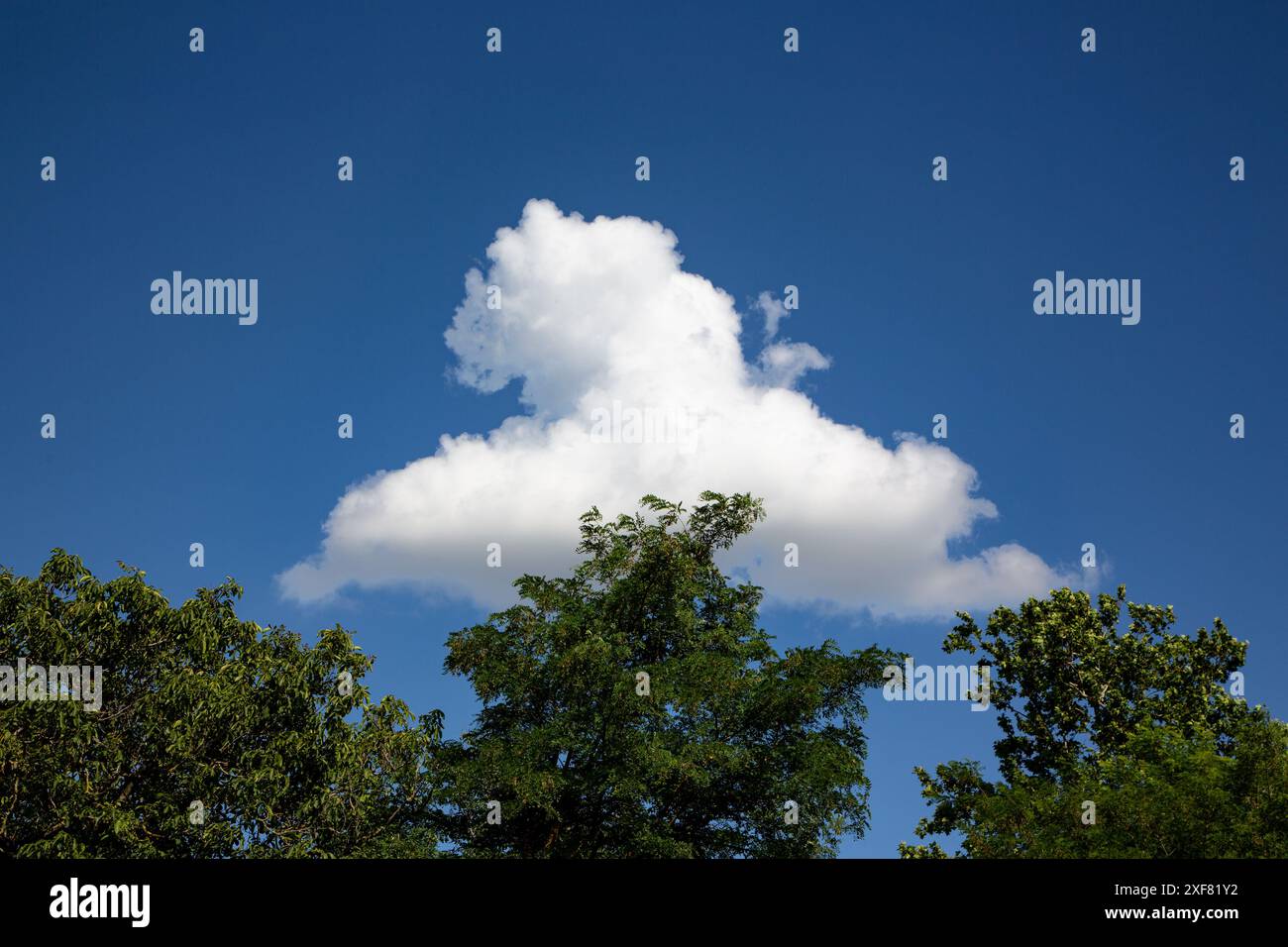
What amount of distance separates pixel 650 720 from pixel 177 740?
1068 centimetres

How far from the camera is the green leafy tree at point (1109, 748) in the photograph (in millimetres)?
23719

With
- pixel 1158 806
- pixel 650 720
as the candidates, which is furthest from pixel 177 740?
pixel 1158 806

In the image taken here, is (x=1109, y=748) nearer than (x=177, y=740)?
No

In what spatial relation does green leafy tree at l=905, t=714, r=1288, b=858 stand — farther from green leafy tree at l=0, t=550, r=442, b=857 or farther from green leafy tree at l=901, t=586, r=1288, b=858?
green leafy tree at l=0, t=550, r=442, b=857

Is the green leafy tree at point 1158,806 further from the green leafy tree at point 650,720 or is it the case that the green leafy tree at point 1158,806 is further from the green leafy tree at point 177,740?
the green leafy tree at point 177,740

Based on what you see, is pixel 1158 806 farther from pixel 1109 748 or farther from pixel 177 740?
pixel 177 740

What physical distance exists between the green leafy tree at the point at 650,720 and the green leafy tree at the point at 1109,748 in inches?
192

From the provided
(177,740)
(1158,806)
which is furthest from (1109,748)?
(177,740)

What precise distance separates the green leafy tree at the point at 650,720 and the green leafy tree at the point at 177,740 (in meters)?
2.79

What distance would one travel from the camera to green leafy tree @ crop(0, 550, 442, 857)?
2461 centimetres

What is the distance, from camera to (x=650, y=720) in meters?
26.6

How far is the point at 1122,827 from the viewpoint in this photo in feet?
81.4

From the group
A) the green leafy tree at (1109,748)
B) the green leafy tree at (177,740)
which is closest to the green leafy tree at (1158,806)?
the green leafy tree at (1109,748)
